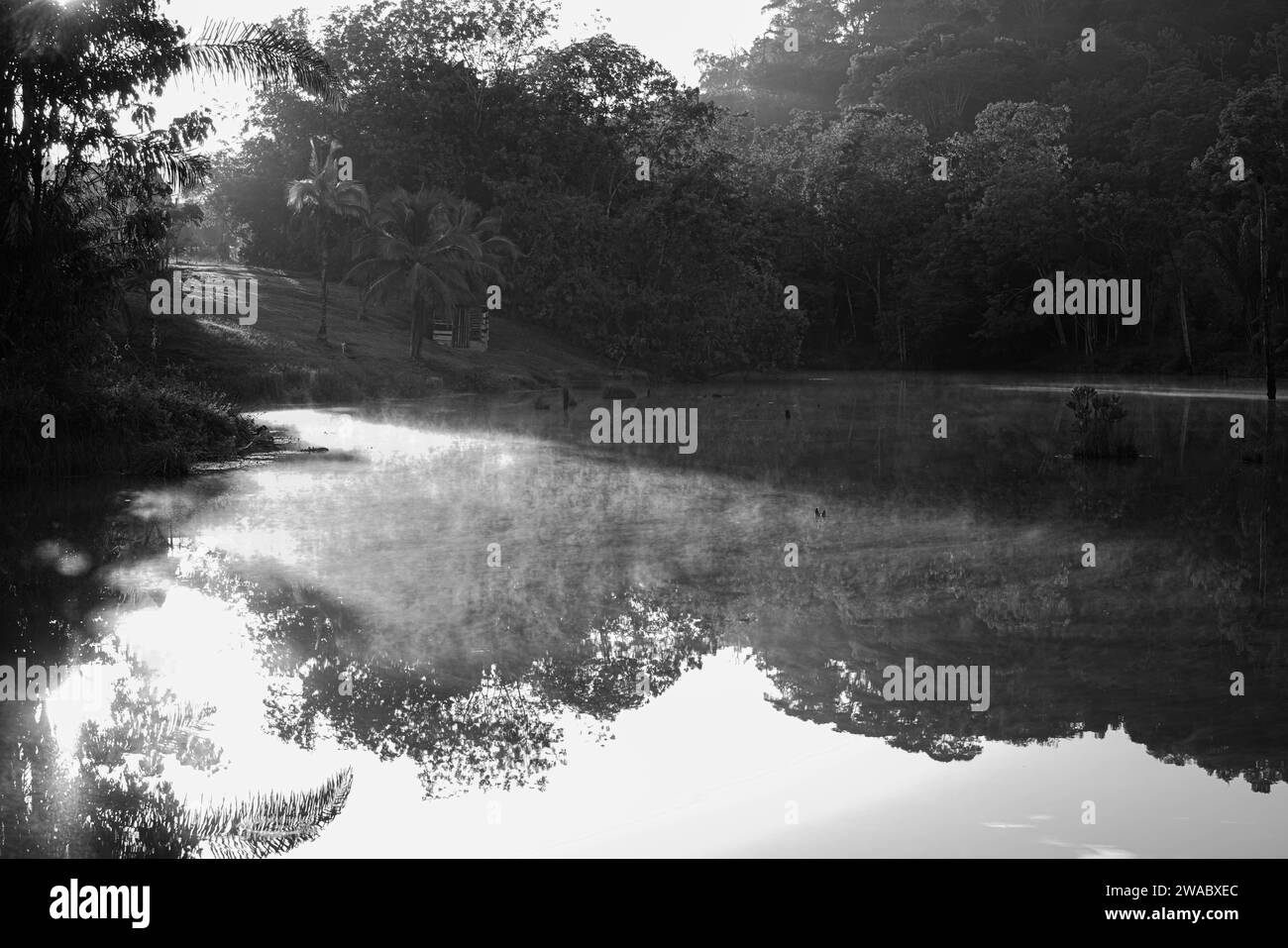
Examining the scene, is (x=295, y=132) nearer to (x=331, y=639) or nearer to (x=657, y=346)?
(x=657, y=346)

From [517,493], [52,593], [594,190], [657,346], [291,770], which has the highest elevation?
[594,190]

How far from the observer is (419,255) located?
5228 cm

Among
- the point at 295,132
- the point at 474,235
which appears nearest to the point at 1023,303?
the point at 474,235

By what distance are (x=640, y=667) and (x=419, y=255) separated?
44.5m

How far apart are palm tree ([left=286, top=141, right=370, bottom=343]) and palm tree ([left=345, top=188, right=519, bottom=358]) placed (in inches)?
39.9

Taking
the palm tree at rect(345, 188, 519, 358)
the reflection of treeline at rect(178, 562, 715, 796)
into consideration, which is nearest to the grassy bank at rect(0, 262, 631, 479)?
the palm tree at rect(345, 188, 519, 358)

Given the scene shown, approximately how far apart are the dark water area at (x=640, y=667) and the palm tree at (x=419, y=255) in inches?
1254

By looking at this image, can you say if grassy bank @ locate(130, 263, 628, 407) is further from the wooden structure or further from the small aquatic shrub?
the small aquatic shrub

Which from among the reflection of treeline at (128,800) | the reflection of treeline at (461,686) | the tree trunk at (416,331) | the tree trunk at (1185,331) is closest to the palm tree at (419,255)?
the tree trunk at (416,331)

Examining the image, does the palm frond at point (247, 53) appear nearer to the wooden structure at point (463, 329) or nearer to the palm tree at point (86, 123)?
the palm tree at point (86, 123)

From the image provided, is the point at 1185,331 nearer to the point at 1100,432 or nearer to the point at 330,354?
the point at 330,354

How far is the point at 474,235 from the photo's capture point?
54406mm

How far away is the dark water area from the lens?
6570mm

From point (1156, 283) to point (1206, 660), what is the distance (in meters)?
65.0
